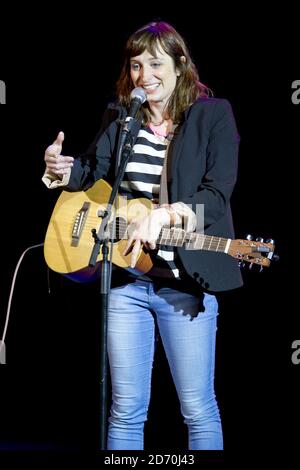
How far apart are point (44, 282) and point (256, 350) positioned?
111cm

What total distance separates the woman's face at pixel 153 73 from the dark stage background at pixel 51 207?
1.81 feet

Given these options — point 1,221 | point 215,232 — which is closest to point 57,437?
point 1,221

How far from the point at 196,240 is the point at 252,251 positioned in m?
0.19

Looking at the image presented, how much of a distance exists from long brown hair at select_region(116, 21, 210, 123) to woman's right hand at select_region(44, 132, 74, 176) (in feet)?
1.09

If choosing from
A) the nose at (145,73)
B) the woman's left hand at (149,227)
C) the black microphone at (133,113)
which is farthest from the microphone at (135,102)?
the woman's left hand at (149,227)

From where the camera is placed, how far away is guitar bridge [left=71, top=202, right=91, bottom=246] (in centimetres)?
234

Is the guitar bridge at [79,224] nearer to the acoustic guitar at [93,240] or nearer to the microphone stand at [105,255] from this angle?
the acoustic guitar at [93,240]

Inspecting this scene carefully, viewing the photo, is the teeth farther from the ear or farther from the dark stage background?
the dark stage background

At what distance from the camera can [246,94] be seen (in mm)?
2658

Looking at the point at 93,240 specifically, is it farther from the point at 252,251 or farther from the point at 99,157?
the point at 252,251

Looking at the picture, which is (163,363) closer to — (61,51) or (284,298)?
(284,298)

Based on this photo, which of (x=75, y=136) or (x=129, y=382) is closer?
(x=129, y=382)
